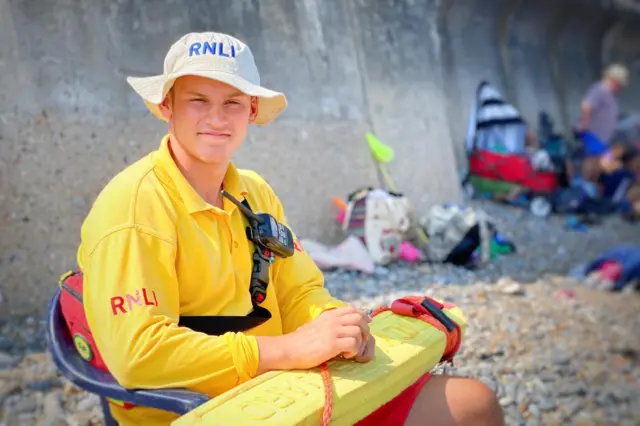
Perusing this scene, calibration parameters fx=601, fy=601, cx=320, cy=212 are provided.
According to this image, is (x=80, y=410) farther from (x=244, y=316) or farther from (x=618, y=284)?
(x=618, y=284)

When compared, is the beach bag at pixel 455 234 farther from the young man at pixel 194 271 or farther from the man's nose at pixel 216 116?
the man's nose at pixel 216 116

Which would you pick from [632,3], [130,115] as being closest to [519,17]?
[632,3]

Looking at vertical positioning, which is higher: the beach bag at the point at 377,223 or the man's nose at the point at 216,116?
the man's nose at the point at 216,116

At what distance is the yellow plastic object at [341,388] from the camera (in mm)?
1253

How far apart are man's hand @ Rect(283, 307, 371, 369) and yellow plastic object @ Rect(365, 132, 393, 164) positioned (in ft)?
13.5

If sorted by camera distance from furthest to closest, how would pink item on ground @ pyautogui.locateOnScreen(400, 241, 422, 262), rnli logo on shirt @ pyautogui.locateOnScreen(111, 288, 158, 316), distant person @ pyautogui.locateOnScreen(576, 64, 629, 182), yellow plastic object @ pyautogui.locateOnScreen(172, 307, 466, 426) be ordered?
1. distant person @ pyautogui.locateOnScreen(576, 64, 629, 182)
2. pink item on ground @ pyautogui.locateOnScreen(400, 241, 422, 262)
3. rnli logo on shirt @ pyautogui.locateOnScreen(111, 288, 158, 316)
4. yellow plastic object @ pyautogui.locateOnScreen(172, 307, 466, 426)

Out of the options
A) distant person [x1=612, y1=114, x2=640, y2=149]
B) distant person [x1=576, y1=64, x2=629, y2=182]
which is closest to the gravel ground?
distant person [x1=576, y1=64, x2=629, y2=182]

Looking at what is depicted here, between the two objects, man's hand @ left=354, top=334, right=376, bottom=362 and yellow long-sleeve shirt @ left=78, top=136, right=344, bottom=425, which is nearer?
yellow long-sleeve shirt @ left=78, top=136, right=344, bottom=425

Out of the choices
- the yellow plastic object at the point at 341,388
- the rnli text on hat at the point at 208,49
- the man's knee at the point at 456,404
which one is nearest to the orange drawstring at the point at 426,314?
the yellow plastic object at the point at 341,388

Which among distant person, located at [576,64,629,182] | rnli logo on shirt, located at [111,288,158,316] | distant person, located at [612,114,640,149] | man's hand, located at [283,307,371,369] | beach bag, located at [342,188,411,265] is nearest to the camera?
rnli logo on shirt, located at [111,288,158,316]

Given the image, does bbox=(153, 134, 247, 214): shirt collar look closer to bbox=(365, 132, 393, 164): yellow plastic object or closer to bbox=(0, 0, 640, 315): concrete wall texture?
bbox=(0, 0, 640, 315): concrete wall texture

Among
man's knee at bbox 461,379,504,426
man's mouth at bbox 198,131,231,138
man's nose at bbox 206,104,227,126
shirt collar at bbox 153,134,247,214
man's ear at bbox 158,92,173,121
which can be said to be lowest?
man's knee at bbox 461,379,504,426

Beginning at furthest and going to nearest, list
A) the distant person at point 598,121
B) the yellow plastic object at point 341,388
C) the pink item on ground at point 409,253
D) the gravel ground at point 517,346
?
1. the distant person at point 598,121
2. the pink item on ground at point 409,253
3. the gravel ground at point 517,346
4. the yellow plastic object at point 341,388

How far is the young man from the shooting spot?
4.50ft
